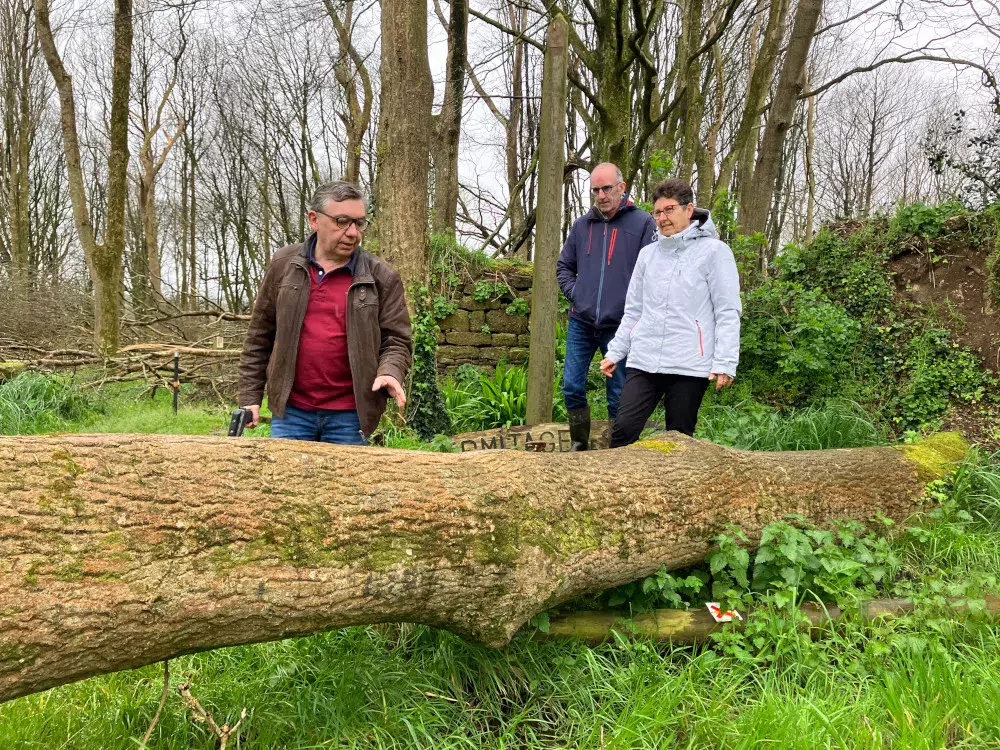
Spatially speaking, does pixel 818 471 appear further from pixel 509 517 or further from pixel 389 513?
pixel 389 513

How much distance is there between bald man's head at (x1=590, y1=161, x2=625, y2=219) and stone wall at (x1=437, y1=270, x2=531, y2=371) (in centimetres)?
441

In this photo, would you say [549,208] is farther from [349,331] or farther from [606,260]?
[349,331]

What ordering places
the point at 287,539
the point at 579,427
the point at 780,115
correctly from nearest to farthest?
the point at 287,539
the point at 579,427
the point at 780,115

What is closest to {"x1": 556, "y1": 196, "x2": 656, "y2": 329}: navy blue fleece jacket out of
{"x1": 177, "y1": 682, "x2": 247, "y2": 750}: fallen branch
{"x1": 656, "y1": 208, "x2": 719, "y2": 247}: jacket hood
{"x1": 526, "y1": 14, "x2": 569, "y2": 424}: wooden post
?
{"x1": 526, "y1": 14, "x2": 569, "y2": 424}: wooden post

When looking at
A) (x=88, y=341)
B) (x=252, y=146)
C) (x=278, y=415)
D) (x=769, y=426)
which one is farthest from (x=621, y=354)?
(x=252, y=146)

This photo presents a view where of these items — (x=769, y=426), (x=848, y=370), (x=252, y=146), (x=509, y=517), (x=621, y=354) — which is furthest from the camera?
A: (x=252, y=146)

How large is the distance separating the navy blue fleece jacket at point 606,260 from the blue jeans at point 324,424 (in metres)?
2.07

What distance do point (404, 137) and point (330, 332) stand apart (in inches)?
129

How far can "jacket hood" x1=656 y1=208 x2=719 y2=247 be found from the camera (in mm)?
3625

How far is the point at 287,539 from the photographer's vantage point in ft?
6.25

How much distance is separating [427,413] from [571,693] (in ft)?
12.9

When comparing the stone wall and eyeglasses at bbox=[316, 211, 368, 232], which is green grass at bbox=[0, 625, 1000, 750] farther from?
the stone wall

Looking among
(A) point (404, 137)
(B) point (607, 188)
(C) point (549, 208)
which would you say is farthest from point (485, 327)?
(B) point (607, 188)

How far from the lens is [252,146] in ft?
77.0
